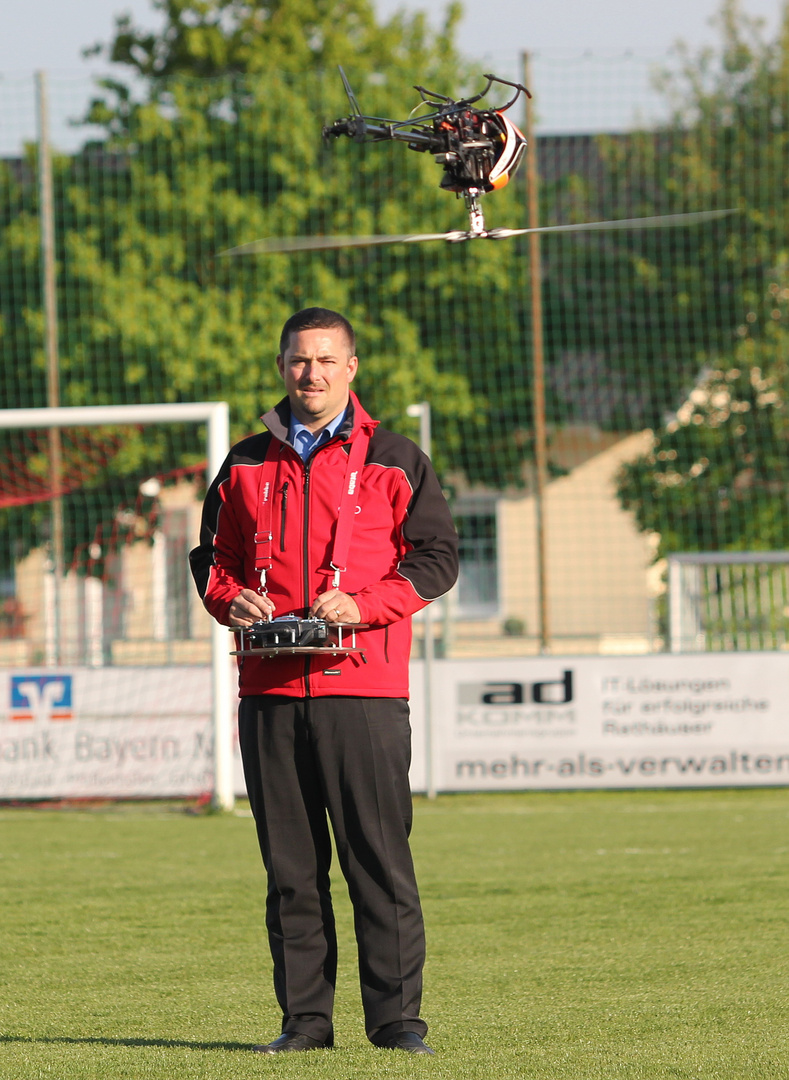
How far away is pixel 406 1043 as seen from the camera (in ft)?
13.1

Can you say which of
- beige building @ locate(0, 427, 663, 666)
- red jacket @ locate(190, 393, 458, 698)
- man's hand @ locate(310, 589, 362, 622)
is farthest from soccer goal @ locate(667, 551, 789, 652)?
man's hand @ locate(310, 589, 362, 622)

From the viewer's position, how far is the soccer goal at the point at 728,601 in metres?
12.9

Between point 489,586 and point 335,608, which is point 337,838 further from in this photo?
point 489,586

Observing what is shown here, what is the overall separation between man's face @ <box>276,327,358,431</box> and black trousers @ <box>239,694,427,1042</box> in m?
0.75

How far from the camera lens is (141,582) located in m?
14.9

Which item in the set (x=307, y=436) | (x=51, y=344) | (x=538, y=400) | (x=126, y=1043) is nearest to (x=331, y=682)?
(x=307, y=436)

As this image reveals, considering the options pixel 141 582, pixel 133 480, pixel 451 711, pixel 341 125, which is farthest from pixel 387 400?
pixel 341 125

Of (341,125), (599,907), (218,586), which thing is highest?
(341,125)

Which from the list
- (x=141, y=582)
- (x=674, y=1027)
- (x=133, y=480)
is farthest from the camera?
(x=133, y=480)

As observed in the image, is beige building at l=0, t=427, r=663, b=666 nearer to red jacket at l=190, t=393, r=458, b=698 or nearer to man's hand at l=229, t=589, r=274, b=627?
red jacket at l=190, t=393, r=458, b=698

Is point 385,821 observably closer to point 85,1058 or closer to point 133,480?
point 85,1058

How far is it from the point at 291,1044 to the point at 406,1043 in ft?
0.97

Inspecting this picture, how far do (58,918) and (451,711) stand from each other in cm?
581

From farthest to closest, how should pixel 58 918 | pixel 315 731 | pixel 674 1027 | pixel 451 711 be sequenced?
pixel 451 711 → pixel 58 918 → pixel 674 1027 → pixel 315 731
